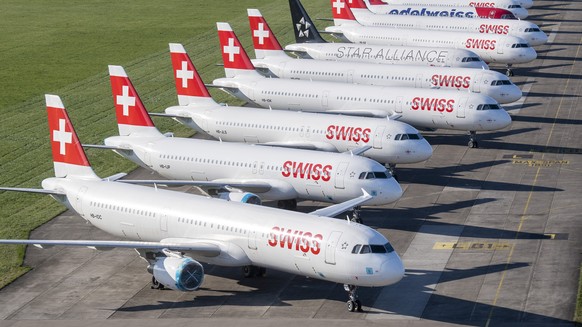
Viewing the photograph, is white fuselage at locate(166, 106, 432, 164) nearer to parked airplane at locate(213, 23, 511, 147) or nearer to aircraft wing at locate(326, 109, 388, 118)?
aircraft wing at locate(326, 109, 388, 118)

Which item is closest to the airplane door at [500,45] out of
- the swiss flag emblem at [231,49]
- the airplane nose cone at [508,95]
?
the airplane nose cone at [508,95]

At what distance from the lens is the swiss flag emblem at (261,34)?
11081cm

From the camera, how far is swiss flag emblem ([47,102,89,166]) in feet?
228

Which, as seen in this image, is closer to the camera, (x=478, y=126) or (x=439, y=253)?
(x=439, y=253)

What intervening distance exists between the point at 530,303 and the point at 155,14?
122109mm

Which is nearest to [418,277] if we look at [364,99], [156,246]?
[156,246]

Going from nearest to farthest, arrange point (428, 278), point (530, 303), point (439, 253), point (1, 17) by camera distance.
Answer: point (530, 303) → point (428, 278) → point (439, 253) → point (1, 17)

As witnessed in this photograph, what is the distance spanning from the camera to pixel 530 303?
59.5m

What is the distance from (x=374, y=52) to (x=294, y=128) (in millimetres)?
32550

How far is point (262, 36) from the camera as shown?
111 m

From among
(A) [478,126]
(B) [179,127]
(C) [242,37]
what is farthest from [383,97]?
(C) [242,37]

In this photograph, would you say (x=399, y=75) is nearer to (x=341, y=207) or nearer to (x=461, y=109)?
(x=461, y=109)

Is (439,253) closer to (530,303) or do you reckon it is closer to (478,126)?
(530,303)

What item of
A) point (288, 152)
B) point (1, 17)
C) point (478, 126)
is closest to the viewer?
point (288, 152)
